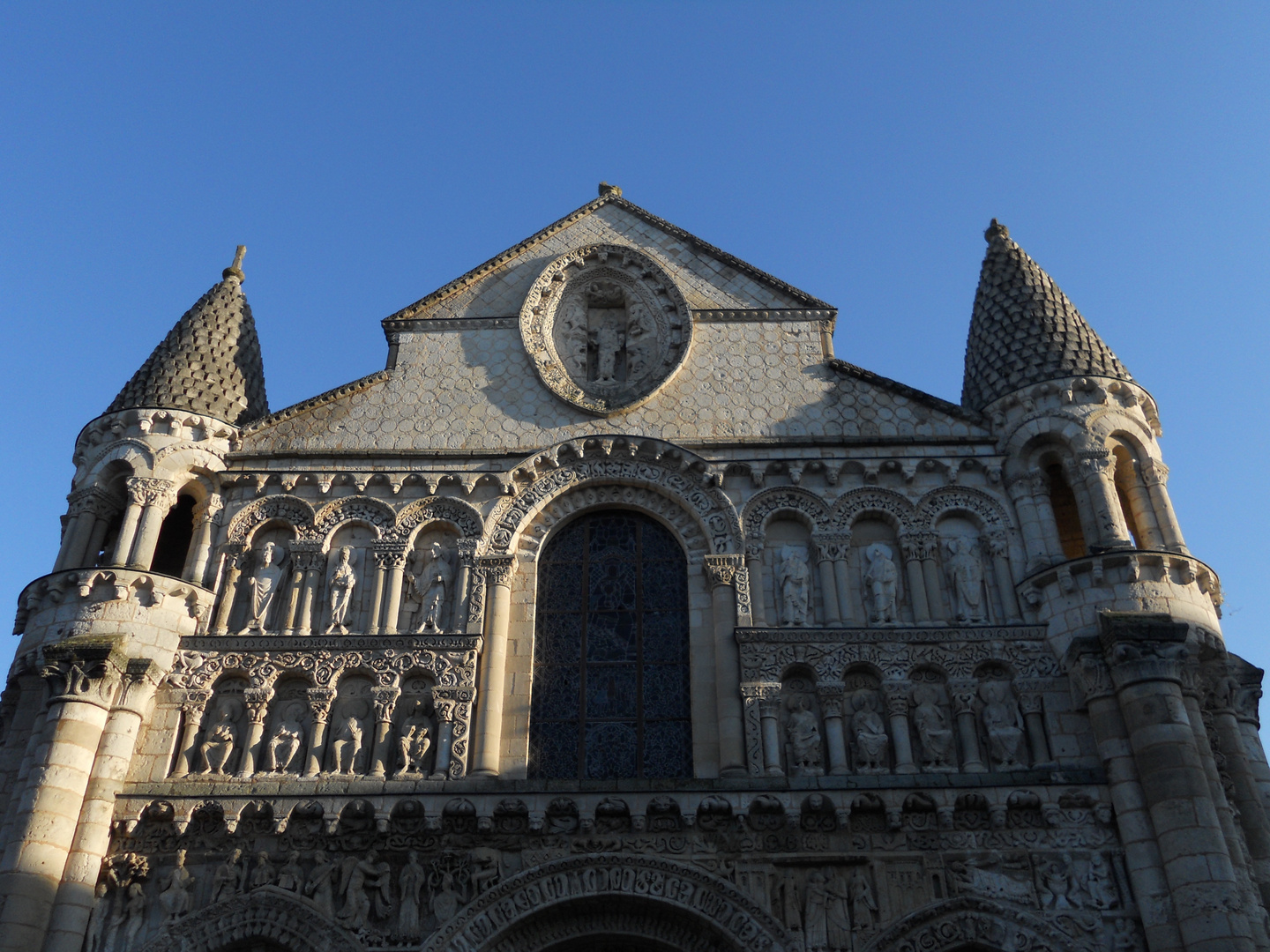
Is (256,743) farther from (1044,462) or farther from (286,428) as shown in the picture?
(1044,462)

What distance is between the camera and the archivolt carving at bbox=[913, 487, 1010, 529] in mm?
16000

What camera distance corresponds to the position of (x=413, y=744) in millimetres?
14328

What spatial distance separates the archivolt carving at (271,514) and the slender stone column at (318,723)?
2.53 metres

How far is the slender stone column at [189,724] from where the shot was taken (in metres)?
14.3

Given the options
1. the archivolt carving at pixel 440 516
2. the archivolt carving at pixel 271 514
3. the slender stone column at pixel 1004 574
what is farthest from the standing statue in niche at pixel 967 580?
the archivolt carving at pixel 271 514

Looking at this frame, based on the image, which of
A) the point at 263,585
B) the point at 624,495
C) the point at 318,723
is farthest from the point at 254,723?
the point at 624,495

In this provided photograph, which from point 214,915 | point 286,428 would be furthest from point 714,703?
point 286,428

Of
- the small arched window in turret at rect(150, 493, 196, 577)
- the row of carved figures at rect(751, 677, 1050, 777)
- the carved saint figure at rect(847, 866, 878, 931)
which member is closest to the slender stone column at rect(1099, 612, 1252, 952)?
the row of carved figures at rect(751, 677, 1050, 777)

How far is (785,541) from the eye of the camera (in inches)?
636

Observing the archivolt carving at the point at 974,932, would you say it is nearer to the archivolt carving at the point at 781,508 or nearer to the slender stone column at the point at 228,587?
the archivolt carving at the point at 781,508

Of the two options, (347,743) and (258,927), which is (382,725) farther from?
(258,927)

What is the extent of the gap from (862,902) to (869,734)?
6.73 feet

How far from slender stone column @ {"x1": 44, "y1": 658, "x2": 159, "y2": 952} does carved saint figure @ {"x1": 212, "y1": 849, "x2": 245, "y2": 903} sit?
1331 millimetres

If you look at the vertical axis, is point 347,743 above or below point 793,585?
below
